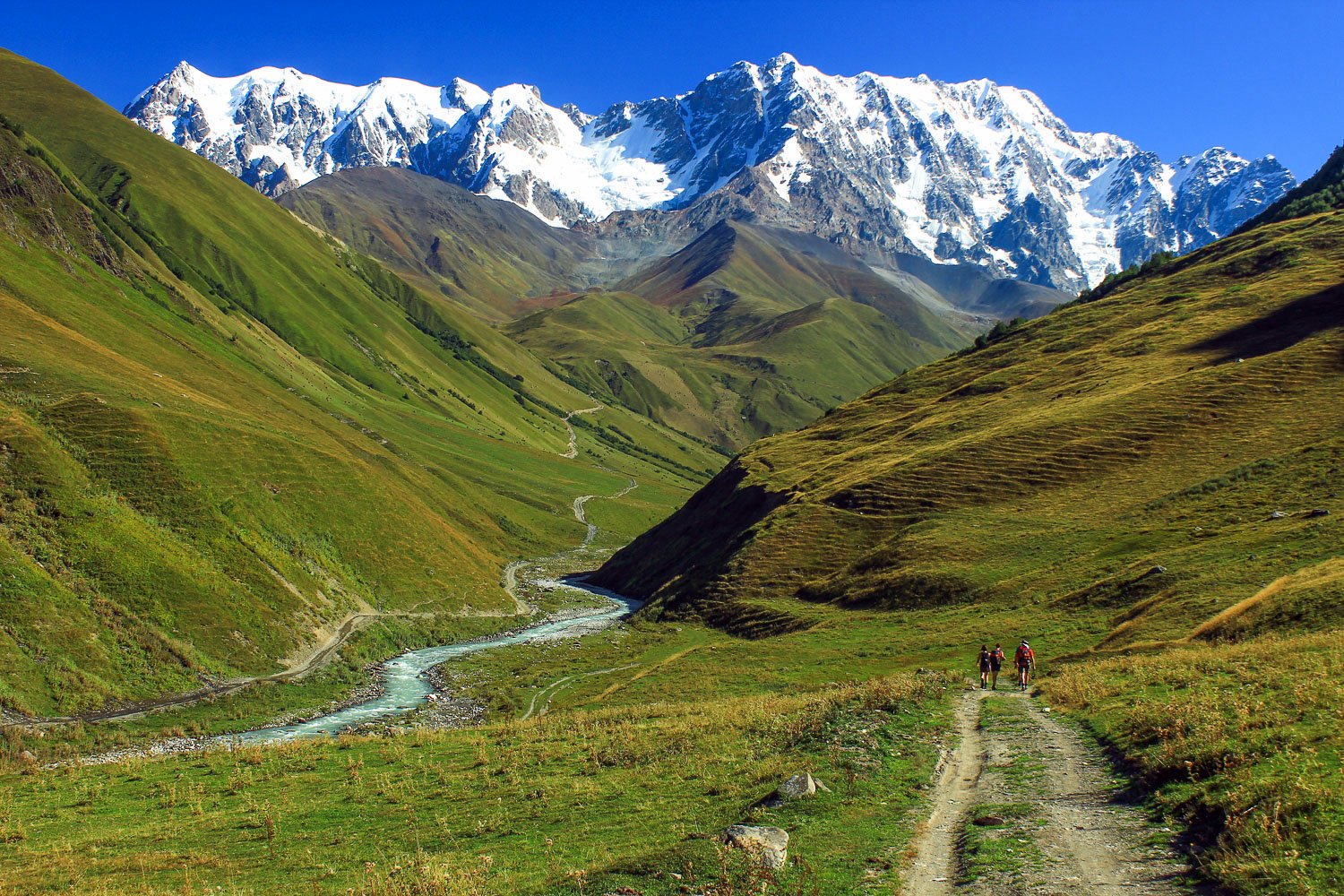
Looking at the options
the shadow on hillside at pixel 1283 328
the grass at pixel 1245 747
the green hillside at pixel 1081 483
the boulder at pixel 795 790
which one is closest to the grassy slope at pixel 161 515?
the green hillside at pixel 1081 483

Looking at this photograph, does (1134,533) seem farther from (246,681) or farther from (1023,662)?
(246,681)

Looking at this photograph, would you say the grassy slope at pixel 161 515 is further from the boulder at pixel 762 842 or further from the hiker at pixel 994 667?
the hiker at pixel 994 667

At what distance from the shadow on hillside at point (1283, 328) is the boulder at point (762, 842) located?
11110 cm

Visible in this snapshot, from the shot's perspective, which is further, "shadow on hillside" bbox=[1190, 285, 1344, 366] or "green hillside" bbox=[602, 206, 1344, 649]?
"shadow on hillside" bbox=[1190, 285, 1344, 366]

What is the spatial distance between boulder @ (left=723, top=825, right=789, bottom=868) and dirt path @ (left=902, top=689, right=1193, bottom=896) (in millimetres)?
2825

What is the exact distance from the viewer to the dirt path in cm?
1820

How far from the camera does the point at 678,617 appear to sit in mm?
101688

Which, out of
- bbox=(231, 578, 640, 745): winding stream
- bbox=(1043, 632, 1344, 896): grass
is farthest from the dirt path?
bbox=(231, 578, 640, 745): winding stream

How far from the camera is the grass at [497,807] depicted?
2189 centimetres

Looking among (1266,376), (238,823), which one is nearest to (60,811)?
(238,823)

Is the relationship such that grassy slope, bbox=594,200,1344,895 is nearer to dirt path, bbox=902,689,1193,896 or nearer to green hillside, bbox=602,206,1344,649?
green hillside, bbox=602,206,1344,649

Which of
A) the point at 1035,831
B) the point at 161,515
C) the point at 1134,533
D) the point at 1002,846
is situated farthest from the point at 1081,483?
the point at 161,515

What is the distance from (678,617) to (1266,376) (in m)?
69.0

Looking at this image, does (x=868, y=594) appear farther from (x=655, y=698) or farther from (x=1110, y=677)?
(x=1110, y=677)
